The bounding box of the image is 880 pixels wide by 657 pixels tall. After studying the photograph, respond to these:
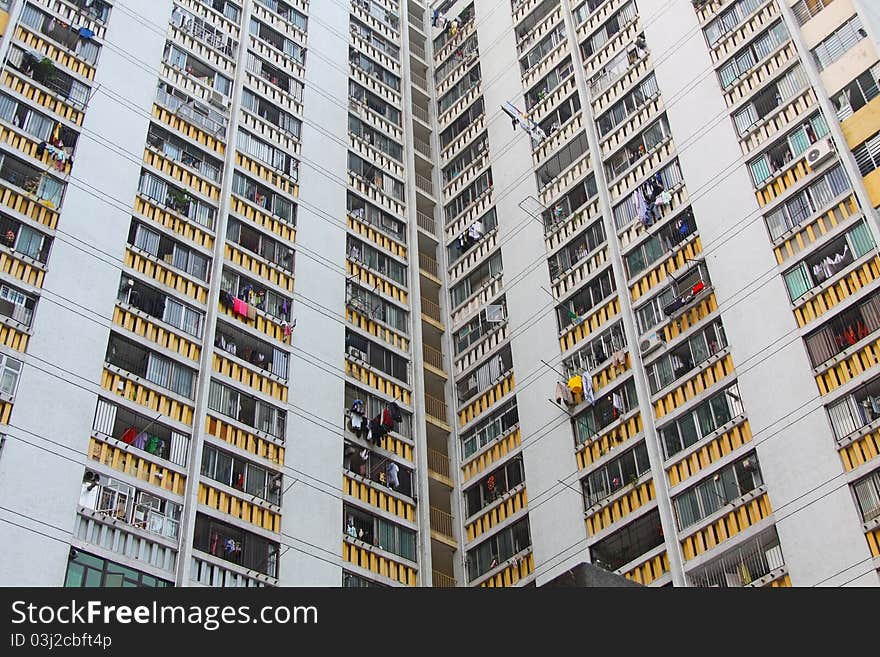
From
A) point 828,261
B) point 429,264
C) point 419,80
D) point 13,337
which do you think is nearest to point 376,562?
point 13,337

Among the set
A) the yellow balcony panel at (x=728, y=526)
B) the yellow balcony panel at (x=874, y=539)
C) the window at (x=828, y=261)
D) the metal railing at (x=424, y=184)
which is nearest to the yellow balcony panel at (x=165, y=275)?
the metal railing at (x=424, y=184)

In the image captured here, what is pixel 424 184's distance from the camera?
188ft

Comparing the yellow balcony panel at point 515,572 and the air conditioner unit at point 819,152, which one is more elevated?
the air conditioner unit at point 819,152

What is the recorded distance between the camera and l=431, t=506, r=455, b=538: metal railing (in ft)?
149

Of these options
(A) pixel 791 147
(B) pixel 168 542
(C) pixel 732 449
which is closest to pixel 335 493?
(B) pixel 168 542

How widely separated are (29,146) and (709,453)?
24.5 m

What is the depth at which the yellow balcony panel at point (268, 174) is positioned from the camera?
48.2 m

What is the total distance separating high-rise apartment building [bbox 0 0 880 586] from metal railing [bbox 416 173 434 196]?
5.86 feet

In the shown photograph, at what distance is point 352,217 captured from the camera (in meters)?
50.6

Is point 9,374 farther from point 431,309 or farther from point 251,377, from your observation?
point 431,309

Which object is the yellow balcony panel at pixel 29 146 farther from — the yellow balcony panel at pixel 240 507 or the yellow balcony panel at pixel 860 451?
the yellow balcony panel at pixel 860 451

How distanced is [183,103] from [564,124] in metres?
15.5

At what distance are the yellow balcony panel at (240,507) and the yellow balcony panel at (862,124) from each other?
2189cm

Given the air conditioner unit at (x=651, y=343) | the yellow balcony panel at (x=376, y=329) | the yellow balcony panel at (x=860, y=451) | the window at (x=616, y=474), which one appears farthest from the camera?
the yellow balcony panel at (x=376, y=329)
